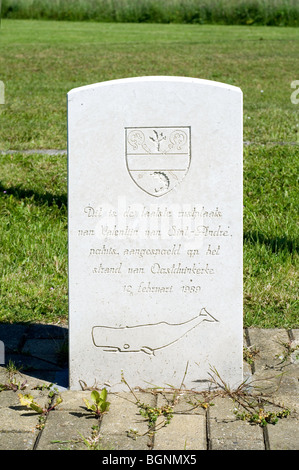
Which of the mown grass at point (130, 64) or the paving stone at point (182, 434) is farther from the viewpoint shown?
the mown grass at point (130, 64)

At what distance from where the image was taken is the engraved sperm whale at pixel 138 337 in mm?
3559

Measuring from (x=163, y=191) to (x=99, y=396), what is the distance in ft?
3.15

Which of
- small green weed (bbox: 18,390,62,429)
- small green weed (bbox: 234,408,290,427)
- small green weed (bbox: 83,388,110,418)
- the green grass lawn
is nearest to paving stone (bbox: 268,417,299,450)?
small green weed (bbox: 234,408,290,427)

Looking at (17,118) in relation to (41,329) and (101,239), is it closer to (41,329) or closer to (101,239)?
(41,329)

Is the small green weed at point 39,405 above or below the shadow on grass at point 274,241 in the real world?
below

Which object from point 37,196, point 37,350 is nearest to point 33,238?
point 37,196

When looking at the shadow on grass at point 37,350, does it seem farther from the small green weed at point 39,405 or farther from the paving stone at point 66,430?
the paving stone at point 66,430

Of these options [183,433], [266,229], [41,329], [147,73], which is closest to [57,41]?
[147,73]

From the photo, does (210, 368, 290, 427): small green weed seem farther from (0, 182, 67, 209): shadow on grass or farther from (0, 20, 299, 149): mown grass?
(0, 20, 299, 149): mown grass

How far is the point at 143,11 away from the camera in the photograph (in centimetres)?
2239

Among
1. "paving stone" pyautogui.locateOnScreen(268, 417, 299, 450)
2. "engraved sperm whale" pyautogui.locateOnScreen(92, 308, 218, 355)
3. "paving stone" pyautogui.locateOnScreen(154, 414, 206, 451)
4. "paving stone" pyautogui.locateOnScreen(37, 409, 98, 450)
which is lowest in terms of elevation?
"paving stone" pyautogui.locateOnScreen(37, 409, 98, 450)

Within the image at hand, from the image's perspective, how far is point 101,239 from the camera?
11.5 feet

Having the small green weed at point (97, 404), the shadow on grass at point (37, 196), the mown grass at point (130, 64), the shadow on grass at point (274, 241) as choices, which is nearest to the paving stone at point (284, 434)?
the small green weed at point (97, 404)

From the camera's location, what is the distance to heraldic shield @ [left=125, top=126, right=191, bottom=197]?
340 centimetres
